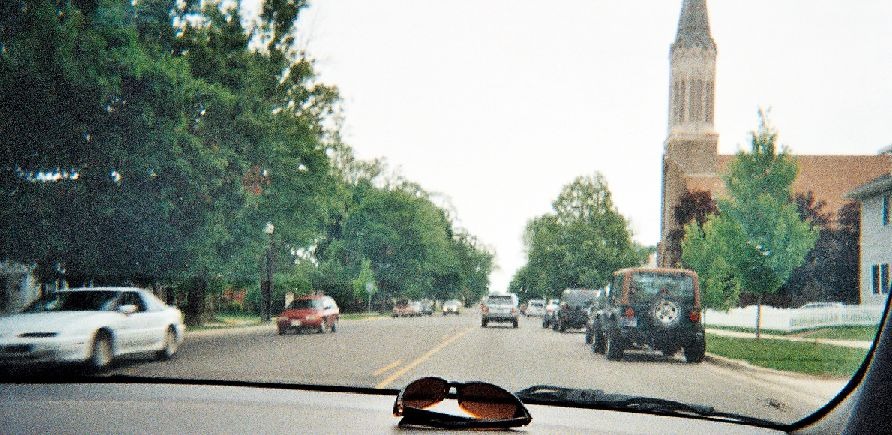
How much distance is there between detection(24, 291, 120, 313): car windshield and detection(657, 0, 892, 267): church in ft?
17.5

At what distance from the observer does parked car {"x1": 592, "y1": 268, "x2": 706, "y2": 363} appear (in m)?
9.45

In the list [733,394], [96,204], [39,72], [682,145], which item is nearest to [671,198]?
[682,145]

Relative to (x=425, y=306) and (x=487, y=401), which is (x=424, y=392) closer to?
(x=487, y=401)

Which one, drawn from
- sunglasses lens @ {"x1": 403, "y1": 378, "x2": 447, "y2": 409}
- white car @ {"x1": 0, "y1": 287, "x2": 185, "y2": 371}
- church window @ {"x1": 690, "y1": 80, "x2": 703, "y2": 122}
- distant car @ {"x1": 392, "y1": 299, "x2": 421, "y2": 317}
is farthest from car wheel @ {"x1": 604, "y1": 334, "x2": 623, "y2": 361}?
distant car @ {"x1": 392, "y1": 299, "x2": 421, "y2": 317}

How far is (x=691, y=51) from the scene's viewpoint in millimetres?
5395

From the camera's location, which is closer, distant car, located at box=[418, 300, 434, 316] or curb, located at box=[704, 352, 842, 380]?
curb, located at box=[704, 352, 842, 380]

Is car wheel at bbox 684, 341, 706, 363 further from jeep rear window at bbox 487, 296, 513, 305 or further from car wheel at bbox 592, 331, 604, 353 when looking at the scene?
jeep rear window at bbox 487, 296, 513, 305

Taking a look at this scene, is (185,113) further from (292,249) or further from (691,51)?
(691,51)

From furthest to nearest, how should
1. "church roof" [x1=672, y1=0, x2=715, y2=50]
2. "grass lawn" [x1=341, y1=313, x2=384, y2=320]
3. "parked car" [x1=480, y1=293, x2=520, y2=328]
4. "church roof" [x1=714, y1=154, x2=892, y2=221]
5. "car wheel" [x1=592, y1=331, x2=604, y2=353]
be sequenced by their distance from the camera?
"parked car" [x1=480, y1=293, x2=520, y2=328]
"grass lawn" [x1=341, y1=313, x2=384, y2=320]
"car wheel" [x1=592, y1=331, x2=604, y2=353]
"church roof" [x1=714, y1=154, x2=892, y2=221]
"church roof" [x1=672, y1=0, x2=715, y2=50]

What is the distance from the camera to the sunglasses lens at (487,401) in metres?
2.75

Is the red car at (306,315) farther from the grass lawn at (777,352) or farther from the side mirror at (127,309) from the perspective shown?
the grass lawn at (777,352)

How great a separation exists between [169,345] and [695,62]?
5797mm

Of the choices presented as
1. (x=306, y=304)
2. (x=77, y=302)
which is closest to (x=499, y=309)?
(x=306, y=304)

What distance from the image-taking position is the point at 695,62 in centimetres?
456
